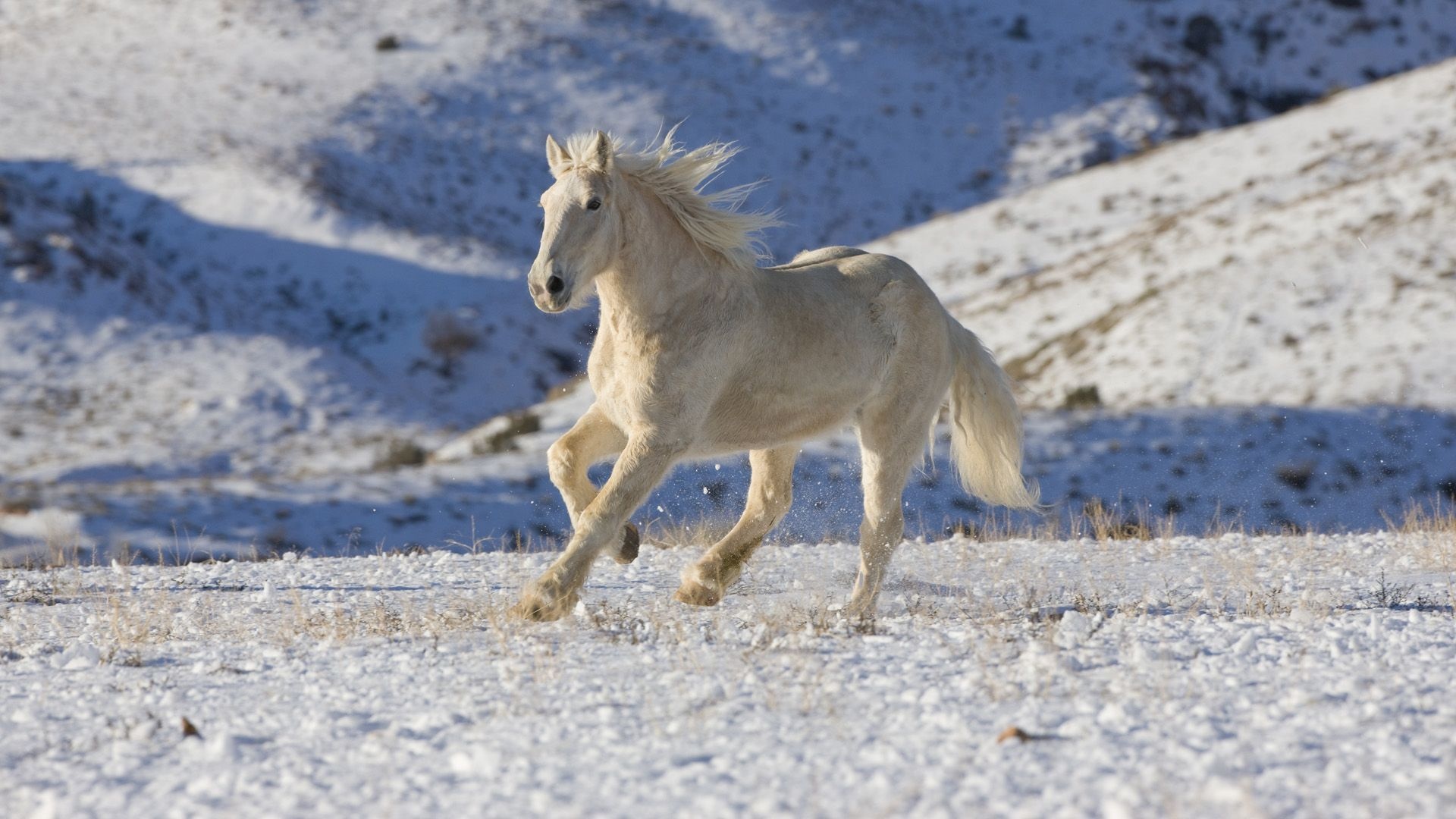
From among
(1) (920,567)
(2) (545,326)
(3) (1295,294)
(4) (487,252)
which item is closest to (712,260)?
(1) (920,567)

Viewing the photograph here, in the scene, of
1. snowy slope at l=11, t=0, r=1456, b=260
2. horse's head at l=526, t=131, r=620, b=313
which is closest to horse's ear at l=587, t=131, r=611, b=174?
horse's head at l=526, t=131, r=620, b=313

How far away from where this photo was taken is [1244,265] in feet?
74.9

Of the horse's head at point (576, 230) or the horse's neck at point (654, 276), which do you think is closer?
the horse's head at point (576, 230)

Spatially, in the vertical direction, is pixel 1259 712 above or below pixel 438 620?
above

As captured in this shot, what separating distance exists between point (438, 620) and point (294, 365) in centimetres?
2402

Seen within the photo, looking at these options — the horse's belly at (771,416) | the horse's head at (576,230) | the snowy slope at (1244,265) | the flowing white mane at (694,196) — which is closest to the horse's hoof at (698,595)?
the horse's belly at (771,416)

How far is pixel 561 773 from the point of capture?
369 centimetres

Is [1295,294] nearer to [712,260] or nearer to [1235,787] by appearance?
[712,260]

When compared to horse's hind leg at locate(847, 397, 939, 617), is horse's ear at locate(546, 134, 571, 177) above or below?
above

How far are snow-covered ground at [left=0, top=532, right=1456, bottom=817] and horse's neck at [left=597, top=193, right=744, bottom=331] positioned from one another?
145 centimetres

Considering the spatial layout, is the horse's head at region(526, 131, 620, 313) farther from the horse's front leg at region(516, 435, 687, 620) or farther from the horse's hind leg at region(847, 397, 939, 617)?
the horse's hind leg at region(847, 397, 939, 617)

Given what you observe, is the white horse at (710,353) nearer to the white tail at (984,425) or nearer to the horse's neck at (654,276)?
the horse's neck at (654,276)

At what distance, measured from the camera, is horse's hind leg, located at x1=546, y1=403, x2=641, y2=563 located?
6.91m

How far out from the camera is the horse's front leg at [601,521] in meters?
5.96
